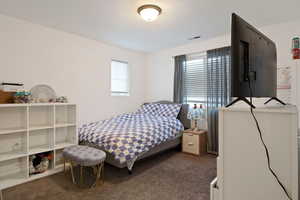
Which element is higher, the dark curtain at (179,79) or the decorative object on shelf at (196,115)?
the dark curtain at (179,79)

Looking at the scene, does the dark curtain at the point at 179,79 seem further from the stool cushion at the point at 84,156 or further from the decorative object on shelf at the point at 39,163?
the decorative object on shelf at the point at 39,163

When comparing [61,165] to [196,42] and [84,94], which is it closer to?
[84,94]

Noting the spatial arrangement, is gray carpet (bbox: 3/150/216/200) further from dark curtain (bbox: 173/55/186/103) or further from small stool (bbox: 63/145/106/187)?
dark curtain (bbox: 173/55/186/103)

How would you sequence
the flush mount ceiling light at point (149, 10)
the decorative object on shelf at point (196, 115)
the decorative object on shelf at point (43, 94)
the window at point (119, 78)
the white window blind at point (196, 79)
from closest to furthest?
the flush mount ceiling light at point (149, 10) < the decorative object on shelf at point (43, 94) < the decorative object on shelf at point (196, 115) < the white window blind at point (196, 79) < the window at point (119, 78)

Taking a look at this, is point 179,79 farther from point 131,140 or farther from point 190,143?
point 131,140

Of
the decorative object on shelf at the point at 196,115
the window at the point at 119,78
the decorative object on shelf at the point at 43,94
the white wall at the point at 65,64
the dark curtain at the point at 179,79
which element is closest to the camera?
the white wall at the point at 65,64

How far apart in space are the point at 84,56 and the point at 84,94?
2.54 feet

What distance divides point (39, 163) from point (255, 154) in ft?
8.93

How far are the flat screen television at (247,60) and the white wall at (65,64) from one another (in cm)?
291

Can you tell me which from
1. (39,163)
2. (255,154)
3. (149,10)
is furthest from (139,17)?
(39,163)

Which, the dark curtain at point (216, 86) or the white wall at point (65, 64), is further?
the dark curtain at point (216, 86)

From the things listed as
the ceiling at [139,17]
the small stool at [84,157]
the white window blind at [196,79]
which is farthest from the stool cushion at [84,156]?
the white window blind at [196,79]

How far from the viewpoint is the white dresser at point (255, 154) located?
71 centimetres

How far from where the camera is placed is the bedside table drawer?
10.2 feet
